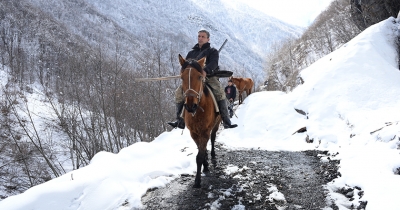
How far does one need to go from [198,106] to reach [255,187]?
6.93ft

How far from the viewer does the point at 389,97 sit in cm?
838

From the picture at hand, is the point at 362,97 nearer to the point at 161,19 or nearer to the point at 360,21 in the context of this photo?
the point at 360,21

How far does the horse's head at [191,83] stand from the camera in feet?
14.3

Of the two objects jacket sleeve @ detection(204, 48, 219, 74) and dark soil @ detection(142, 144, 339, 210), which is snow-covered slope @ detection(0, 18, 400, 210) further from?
jacket sleeve @ detection(204, 48, 219, 74)

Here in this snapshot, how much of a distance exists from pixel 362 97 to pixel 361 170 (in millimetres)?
5271

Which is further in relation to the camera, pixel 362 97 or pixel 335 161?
pixel 362 97

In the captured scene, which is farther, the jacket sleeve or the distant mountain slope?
the distant mountain slope

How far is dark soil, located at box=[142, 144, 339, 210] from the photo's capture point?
14.1 feet

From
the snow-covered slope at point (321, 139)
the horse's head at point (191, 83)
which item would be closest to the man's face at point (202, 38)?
the horse's head at point (191, 83)

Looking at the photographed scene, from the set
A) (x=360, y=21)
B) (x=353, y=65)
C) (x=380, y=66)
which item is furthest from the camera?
(x=360, y=21)

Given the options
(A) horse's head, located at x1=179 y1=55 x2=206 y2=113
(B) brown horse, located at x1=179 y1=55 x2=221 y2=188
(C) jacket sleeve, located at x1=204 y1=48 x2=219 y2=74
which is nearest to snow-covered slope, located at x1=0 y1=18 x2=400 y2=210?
(B) brown horse, located at x1=179 y1=55 x2=221 y2=188

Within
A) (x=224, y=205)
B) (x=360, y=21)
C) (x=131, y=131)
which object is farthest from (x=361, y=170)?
(x=131, y=131)

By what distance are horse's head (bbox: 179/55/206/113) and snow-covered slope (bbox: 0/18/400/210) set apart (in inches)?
81.2

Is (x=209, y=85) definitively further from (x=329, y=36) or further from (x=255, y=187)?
(x=329, y=36)
